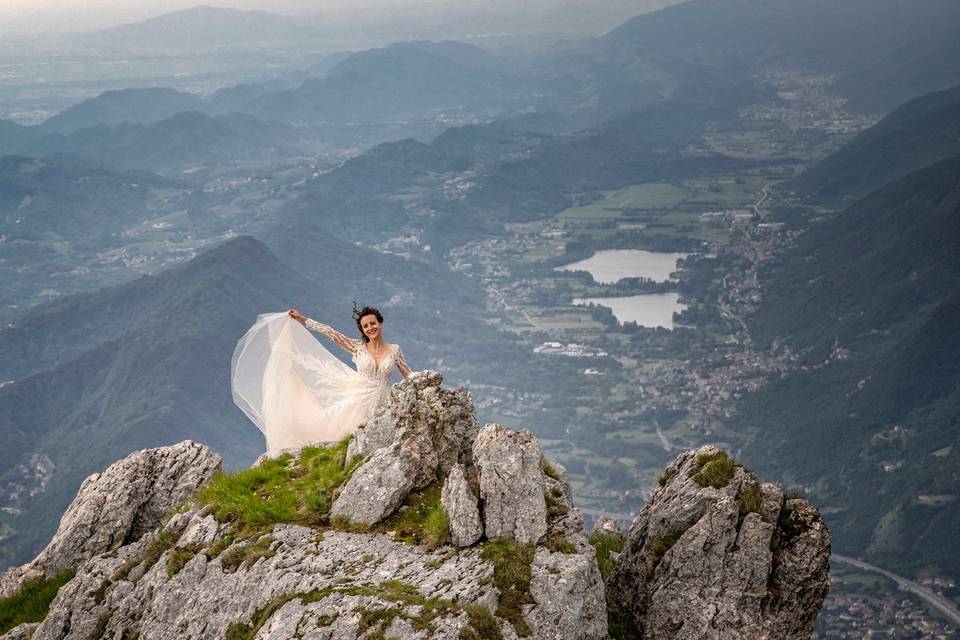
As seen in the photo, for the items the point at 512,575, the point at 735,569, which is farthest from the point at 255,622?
the point at 735,569

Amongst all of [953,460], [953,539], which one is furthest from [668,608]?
[953,460]

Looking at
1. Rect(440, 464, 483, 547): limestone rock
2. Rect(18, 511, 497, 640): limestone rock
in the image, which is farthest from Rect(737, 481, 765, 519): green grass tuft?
Rect(18, 511, 497, 640): limestone rock

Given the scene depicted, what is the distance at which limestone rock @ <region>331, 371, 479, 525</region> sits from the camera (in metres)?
19.3

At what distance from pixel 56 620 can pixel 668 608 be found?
1141 cm

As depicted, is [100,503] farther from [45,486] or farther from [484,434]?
[45,486]

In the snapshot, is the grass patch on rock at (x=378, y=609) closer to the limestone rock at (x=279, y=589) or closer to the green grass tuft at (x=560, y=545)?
the limestone rock at (x=279, y=589)

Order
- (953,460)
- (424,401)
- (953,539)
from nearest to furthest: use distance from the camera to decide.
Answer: (424,401), (953,539), (953,460)

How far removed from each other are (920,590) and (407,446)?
11771 cm

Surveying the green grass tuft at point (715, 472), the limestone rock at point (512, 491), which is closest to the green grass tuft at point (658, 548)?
the green grass tuft at point (715, 472)

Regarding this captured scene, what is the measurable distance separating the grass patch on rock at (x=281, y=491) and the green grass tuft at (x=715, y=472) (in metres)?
6.69

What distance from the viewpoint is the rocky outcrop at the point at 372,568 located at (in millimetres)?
16219

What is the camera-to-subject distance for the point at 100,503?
22.4 metres

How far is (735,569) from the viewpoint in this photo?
17938mm

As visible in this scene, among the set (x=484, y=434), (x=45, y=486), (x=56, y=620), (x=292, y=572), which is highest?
(x=484, y=434)
